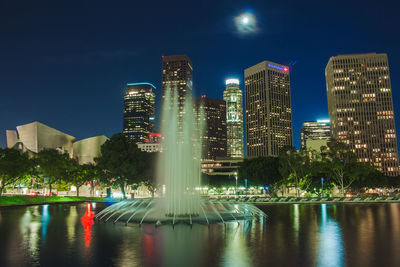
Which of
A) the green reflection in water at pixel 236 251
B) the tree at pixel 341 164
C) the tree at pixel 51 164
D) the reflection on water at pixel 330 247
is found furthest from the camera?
the tree at pixel 341 164

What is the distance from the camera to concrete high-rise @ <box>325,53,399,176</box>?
167625mm

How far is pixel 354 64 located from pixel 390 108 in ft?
101

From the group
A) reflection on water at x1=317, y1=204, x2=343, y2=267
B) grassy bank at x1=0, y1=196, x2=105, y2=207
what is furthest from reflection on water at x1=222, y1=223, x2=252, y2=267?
grassy bank at x1=0, y1=196, x2=105, y2=207

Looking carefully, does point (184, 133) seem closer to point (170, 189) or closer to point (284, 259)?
point (170, 189)

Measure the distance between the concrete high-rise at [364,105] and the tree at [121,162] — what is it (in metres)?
139

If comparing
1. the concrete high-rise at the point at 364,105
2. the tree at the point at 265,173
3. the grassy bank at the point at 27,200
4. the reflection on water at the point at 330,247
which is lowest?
the grassy bank at the point at 27,200

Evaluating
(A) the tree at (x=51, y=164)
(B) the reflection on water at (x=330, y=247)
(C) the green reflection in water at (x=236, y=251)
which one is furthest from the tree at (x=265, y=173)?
(C) the green reflection in water at (x=236, y=251)

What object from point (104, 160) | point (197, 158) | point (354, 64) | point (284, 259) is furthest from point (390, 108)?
point (284, 259)

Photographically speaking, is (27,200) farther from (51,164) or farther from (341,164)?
(341,164)

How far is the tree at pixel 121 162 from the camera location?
5888cm

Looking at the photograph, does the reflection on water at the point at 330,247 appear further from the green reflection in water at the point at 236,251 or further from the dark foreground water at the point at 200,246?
the green reflection in water at the point at 236,251

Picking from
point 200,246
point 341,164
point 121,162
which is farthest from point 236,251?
point 341,164

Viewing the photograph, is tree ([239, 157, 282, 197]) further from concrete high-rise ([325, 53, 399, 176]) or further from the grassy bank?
concrete high-rise ([325, 53, 399, 176])

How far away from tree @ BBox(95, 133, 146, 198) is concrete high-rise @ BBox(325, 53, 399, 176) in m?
139
